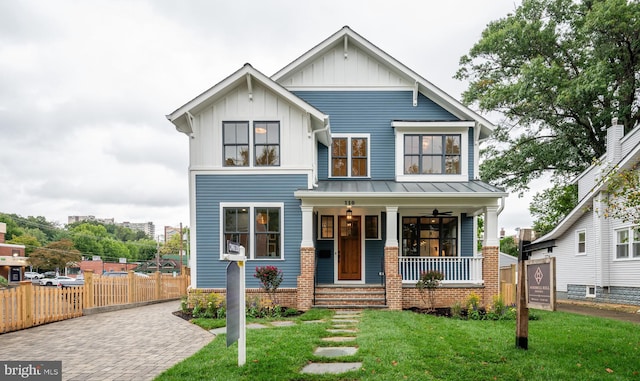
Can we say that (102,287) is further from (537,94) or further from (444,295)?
(537,94)

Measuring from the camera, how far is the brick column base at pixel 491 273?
12.4m

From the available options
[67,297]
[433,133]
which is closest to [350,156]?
[433,133]

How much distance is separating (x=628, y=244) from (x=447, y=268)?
23.3ft

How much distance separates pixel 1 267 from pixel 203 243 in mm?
52169

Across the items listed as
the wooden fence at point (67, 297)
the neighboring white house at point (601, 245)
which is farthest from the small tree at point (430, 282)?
the wooden fence at point (67, 297)

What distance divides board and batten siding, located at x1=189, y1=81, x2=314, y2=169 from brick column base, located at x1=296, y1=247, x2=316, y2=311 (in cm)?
271

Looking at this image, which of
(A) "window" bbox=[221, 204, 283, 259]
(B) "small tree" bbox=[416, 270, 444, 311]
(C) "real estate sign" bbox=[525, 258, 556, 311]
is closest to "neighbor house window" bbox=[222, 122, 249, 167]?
(A) "window" bbox=[221, 204, 283, 259]

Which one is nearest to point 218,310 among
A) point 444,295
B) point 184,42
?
point 444,295

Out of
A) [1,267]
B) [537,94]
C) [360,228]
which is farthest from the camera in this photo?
[1,267]

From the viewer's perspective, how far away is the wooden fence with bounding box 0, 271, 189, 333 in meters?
9.72

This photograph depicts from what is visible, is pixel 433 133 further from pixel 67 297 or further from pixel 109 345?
pixel 67 297

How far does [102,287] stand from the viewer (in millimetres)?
13039

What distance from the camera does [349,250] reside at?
14.6 m

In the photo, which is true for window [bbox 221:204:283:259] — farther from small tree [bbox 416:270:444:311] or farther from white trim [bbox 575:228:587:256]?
white trim [bbox 575:228:587:256]
